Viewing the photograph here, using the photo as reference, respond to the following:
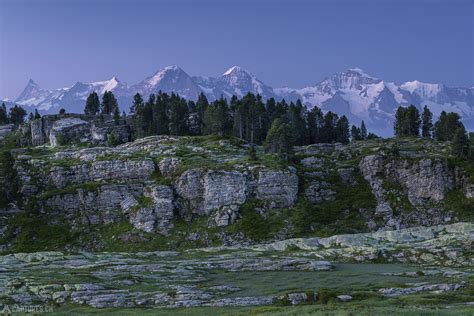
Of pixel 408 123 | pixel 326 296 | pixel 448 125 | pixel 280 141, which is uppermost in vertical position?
pixel 408 123

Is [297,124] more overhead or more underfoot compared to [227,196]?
more overhead

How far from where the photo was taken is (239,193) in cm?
11800

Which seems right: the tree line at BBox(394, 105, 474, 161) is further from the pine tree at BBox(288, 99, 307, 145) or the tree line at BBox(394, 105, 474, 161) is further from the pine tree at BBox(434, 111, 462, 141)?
the pine tree at BBox(288, 99, 307, 145)

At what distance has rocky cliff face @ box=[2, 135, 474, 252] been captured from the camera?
11075 centimetres

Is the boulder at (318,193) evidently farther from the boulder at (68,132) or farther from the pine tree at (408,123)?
the boulder at (68,132)

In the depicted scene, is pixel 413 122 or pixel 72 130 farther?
pixel 72 130

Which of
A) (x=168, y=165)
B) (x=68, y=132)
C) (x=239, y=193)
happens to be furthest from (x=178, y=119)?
(x=239, y=193)

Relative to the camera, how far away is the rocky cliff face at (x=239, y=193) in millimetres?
110750

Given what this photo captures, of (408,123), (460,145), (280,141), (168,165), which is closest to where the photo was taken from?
(460,145)

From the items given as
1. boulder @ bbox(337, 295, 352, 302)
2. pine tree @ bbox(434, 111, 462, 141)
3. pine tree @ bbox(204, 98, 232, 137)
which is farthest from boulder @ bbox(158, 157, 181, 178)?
pine tree @ bbox(434, 111, 462, 141)

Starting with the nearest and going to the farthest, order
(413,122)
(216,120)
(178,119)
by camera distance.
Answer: (216,120), (413,122), (178,119)

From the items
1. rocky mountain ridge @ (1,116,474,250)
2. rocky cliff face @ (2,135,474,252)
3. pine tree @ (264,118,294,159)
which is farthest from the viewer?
pine tree @ (264,118,294,159)

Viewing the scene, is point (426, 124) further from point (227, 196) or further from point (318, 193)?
point (227, 196)

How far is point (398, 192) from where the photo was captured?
120 metres
